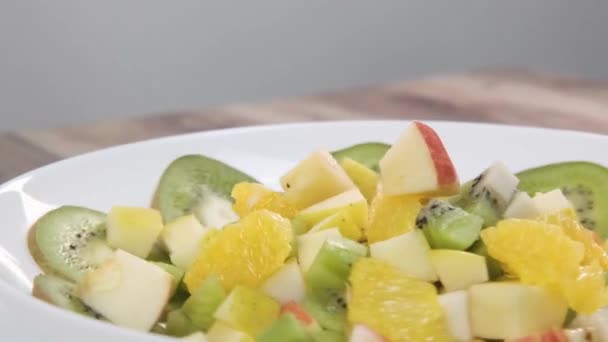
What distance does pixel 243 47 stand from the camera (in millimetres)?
3695

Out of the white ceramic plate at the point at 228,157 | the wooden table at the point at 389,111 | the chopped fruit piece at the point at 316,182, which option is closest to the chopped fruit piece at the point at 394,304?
the chopped fruit piece at the point at 316,182

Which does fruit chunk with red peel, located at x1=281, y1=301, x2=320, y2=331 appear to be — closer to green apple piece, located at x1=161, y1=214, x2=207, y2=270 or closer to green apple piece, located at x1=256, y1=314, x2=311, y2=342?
green apple piece, located at x1=256, y1=314, x2=311, y2=342

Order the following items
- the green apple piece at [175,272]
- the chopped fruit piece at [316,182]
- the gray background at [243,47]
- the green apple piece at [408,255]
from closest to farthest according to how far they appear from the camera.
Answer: the green apple piece at [408,255] < the green apple piece at [175,272] < the chopped fruit piece at [316,182] < the gray background at [243,47]

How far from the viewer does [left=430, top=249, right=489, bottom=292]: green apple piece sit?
876mm

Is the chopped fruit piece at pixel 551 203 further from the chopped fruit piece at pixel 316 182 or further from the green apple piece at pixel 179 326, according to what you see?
the green apple piece at pixel 179 326

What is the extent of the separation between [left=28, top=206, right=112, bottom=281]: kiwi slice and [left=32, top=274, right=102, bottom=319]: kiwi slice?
0.28 feet

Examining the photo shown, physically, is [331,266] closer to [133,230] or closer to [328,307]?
[328,307]

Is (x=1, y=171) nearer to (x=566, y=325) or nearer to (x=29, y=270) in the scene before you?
(x=29, y=270)

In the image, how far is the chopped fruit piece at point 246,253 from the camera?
929 mm

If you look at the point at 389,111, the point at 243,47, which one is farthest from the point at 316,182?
the point at 243,47

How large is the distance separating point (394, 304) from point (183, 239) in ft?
1.03

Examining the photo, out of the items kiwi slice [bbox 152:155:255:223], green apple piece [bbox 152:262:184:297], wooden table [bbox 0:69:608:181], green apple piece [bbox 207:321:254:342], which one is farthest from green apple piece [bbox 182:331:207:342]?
wooden table [bbox 0:69:608:181]

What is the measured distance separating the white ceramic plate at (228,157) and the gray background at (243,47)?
2.02 m

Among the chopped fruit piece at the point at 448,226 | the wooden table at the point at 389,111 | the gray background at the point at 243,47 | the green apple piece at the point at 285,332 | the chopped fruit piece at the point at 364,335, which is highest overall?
the chopped fruit piece at the point at 448,226
